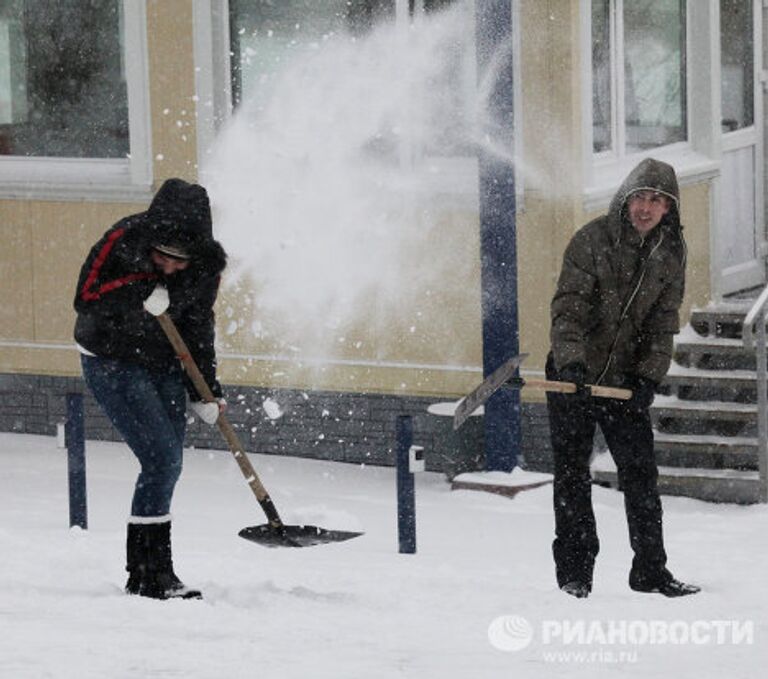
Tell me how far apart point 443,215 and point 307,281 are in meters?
0.94

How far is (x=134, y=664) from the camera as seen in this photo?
303 inches

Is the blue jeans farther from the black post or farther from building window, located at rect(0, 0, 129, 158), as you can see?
building window, located at rect(0, 0, 129, 158)

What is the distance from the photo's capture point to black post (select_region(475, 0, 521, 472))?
11727 millimetres

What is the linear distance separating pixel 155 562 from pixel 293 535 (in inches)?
34.5

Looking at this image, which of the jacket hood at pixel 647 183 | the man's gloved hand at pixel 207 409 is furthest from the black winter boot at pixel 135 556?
the jacket hood at pixel 647 183

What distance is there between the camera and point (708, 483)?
1187cm

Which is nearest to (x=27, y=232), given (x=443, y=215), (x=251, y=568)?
(x=443, y=215)

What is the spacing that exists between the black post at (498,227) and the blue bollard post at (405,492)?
1742 mm

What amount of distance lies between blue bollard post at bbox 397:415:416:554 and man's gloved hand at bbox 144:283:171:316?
1.77 meters

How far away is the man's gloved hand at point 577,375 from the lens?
867 cm

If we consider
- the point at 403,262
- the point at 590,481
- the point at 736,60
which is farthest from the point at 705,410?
the point at 590,481

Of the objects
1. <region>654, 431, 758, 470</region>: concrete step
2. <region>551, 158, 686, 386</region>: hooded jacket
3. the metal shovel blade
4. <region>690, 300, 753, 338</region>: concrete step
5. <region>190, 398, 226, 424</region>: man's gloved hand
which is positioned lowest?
<region>654, 431, 758, 470</region>: concrete step

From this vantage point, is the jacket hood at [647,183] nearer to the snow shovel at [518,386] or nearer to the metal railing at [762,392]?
the snow shovel at [518,386]

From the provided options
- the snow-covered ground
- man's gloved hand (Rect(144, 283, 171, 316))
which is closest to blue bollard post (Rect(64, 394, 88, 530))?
the snow-covered ground
